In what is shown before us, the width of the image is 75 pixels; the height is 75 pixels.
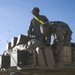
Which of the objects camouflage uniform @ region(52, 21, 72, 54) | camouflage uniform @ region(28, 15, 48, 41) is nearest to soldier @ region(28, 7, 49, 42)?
camouflage uniform @ region(28, 15, 48, 41)

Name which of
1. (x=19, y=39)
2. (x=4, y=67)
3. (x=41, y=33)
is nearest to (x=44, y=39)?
(x=41, y=33)

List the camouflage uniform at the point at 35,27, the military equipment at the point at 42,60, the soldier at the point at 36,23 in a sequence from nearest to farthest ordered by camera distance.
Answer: the military equipment at the point at 42,60 < the soldier at the point at 36,23 < the camouflage uniform at the point at 35,27

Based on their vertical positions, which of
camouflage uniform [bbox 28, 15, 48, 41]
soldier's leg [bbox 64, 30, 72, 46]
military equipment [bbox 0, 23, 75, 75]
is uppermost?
camouflage uniform [bbox 28, 15, 48, 41]

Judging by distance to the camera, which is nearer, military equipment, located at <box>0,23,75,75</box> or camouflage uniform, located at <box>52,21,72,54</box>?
military equipment, located at <box>0,23,75,75</box>

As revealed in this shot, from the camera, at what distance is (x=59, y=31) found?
12445mm

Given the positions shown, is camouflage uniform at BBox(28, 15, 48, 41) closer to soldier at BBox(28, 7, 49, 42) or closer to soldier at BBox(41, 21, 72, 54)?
soldier at BBox(28, 7, 49, 42)

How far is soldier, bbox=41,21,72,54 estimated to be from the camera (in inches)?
490

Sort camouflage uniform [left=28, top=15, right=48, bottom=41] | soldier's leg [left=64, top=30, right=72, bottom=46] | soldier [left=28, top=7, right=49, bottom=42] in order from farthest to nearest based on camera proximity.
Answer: camouflage uniform [left=28, top=15, right=48, bottom=41] → soldier [left=28, top=7, right=49, bottom=42] → soldier's leg [left=64, top=30, right=72, bottom=46]

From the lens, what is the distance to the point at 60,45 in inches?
484

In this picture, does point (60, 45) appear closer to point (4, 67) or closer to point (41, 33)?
point (41, 33)

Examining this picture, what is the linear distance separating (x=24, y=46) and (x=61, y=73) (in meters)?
1.97

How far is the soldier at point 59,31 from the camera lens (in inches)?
490

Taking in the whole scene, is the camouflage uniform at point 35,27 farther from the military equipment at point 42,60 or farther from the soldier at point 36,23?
the military equipment at point 42,60

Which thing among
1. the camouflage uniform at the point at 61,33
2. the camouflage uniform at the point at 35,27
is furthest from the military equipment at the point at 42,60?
the camouflage uniform at the point at 35,27
